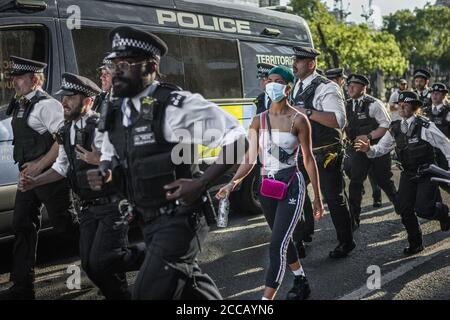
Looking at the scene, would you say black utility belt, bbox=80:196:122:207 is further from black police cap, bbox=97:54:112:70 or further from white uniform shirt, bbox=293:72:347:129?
white uniform shirt, bbox=293:72:347:129

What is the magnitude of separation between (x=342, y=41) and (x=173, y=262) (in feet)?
102

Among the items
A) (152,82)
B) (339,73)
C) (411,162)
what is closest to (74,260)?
(152,82)

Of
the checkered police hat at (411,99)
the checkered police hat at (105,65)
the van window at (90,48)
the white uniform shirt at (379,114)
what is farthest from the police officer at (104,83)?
the white uniform shirt at (379,114)

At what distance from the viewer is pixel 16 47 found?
16.8ft

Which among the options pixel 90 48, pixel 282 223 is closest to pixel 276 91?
pixel 282 223

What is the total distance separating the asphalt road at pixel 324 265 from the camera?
15.1 ft

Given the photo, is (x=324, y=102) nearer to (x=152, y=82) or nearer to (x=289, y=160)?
(x=289, y=160)

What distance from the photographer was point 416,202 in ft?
18.6

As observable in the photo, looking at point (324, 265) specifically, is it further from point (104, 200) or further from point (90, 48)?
point (90, 48)

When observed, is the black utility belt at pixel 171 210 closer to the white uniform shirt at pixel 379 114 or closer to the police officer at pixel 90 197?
the police officer at pixel 90 197

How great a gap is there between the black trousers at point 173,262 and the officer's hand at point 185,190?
0.43ft

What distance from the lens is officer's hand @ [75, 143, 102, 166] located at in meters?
3.84

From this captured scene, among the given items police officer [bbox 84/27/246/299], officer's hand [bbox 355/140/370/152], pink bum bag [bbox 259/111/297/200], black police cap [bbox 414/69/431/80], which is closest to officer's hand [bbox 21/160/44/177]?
police officer [bbox 84/27/246/299]
